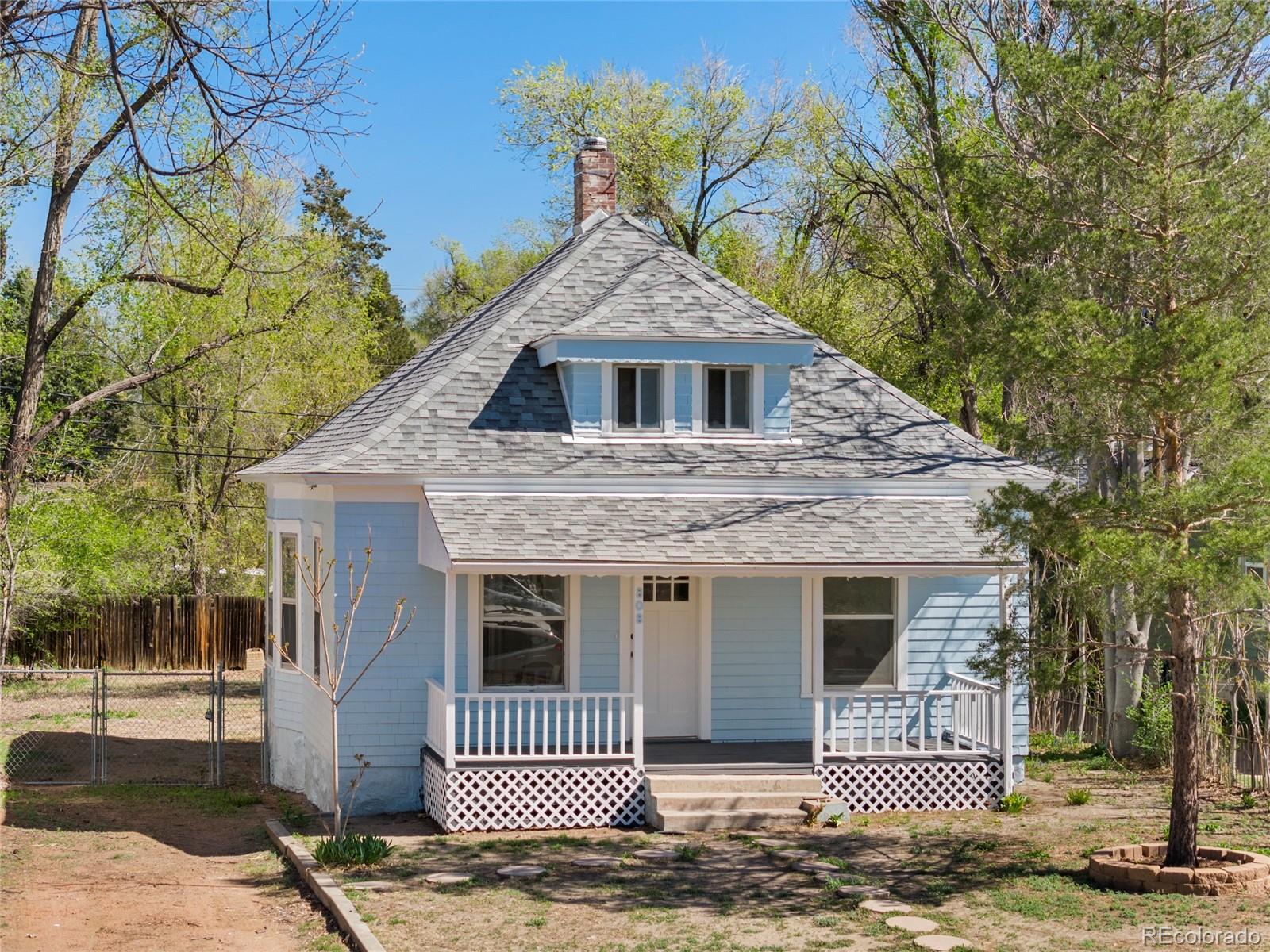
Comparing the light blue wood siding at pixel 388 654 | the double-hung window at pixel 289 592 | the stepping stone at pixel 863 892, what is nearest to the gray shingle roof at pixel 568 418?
→ the light blue wood siding at pixel 388 654

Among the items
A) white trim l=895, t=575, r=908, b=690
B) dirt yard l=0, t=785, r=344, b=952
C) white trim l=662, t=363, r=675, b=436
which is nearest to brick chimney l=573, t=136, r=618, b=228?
white trim l=662, t=363, r=675, b=436

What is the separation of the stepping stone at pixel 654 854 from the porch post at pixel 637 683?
1379 mm

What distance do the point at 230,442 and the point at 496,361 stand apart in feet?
61.7

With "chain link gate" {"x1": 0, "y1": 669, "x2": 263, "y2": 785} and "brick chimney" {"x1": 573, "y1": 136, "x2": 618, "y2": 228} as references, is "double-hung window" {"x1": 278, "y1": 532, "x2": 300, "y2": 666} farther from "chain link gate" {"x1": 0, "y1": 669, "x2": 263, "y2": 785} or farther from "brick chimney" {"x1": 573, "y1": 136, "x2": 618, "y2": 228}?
"brick chimney" {"x1": 573, "y1": 136, "x2": 618, "y2": 228}

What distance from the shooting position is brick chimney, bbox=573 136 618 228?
70.1 ft

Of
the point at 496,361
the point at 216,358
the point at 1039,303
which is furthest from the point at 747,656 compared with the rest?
the point at 216,358

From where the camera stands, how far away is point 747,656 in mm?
16797

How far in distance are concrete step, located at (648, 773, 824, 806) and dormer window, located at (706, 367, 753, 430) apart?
455 centimetres

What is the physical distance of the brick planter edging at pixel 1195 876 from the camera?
1177 cm

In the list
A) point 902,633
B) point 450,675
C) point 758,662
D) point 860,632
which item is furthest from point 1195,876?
point 450,675

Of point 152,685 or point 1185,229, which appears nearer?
point 1185,229

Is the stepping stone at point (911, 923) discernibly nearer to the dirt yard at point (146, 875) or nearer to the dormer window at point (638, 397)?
the dirt yard at point (146, 875)

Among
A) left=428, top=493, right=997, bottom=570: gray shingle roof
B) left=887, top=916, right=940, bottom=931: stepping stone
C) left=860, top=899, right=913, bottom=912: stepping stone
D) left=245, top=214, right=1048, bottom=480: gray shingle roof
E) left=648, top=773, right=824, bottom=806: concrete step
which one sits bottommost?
left=860, top=899, right=913, bottom=912: stepping stone

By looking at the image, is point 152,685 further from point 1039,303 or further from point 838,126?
point 1039,303
